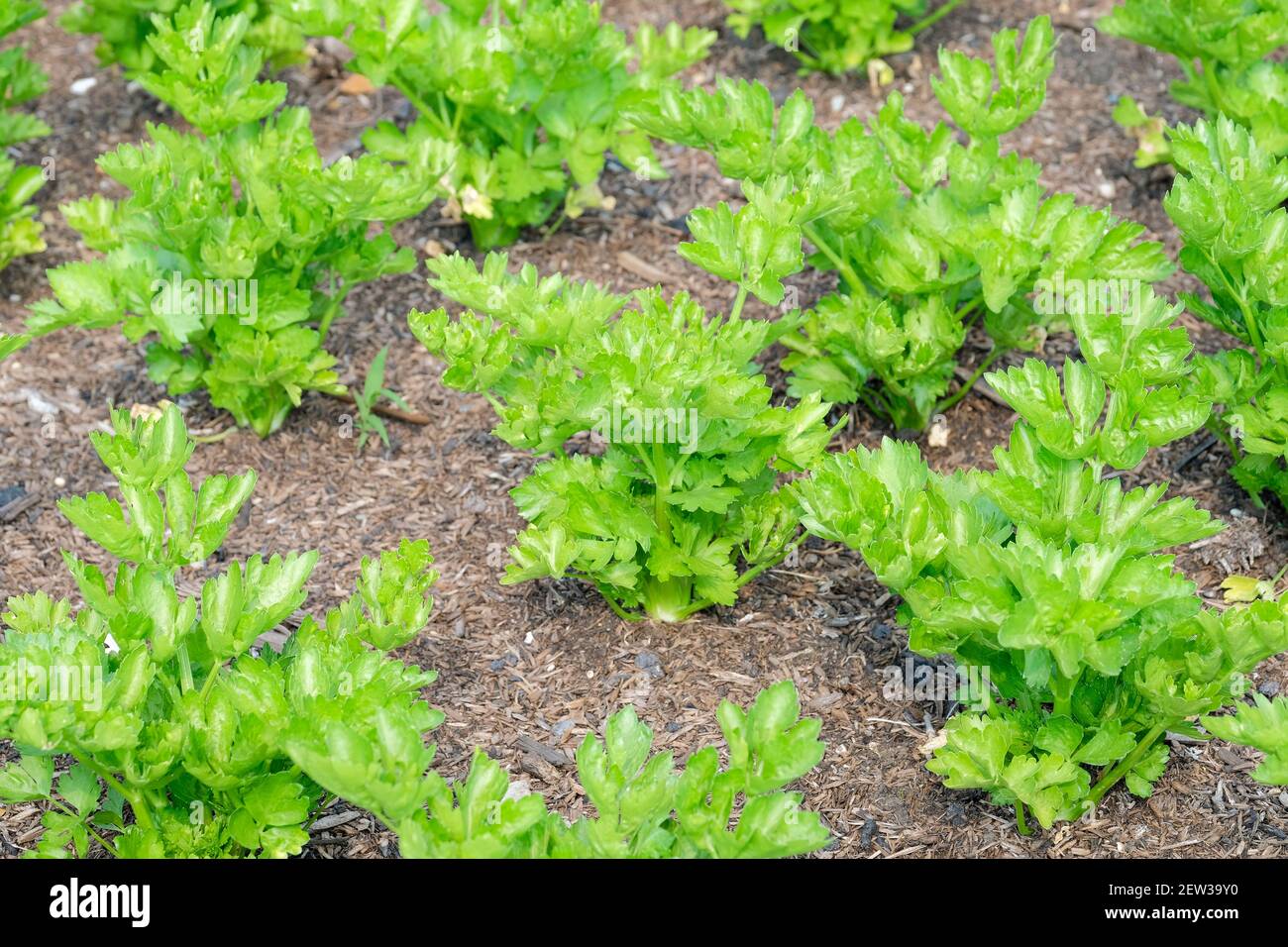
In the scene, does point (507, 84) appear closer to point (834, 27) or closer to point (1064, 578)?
point (834, 27)

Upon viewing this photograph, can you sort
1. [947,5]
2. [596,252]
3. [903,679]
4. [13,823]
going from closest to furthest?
[13,823] < [903,679] < [596,252] < [947,5]

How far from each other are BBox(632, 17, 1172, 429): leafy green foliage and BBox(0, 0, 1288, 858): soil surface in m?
0.42

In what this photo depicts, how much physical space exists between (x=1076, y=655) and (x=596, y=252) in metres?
2.83

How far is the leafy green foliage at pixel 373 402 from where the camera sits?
499 centimetres

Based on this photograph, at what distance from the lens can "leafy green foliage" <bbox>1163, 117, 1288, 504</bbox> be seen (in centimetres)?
415

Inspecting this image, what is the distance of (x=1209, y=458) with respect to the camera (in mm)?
4816

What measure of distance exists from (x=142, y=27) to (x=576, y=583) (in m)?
2.76

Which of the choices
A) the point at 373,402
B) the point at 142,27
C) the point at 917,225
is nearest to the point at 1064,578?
the point at 917,225

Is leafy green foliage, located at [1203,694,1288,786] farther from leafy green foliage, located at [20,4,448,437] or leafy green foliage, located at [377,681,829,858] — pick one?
leafy green foliage, located at [20,4,448,437]

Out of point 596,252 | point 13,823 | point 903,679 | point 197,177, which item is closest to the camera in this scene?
point 13,823

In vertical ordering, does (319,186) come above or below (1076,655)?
above

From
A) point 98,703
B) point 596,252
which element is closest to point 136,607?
point 98,703

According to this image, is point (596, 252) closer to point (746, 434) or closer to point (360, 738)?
point (746, 434)

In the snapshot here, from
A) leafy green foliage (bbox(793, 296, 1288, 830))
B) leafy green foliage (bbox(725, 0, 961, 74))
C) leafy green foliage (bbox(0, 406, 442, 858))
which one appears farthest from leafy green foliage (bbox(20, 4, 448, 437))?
leafy green foliage (bbox(725, 0, 961, 74))
